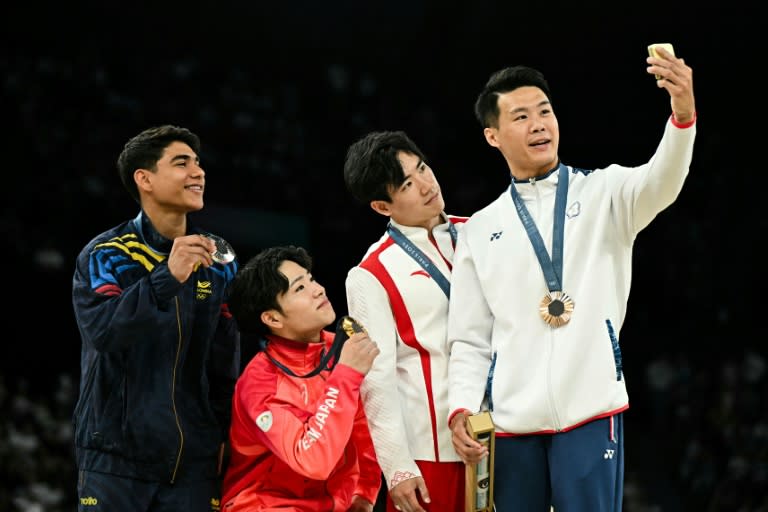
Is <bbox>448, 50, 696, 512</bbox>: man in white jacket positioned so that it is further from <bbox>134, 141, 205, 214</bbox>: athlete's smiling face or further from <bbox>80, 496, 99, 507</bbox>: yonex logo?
<bbox>80, 496, 99, 507</bbox>: yonex logo

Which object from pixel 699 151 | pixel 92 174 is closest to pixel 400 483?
pixel 92 174

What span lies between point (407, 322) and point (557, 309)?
59cm

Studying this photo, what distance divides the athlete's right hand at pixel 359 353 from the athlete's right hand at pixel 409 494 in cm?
39

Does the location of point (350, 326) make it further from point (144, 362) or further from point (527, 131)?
point (527, 131)

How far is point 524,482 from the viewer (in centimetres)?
309

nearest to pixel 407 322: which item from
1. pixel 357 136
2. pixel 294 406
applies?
pixel 294 406

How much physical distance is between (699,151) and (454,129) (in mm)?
3415

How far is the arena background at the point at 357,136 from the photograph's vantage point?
9719 millimetres

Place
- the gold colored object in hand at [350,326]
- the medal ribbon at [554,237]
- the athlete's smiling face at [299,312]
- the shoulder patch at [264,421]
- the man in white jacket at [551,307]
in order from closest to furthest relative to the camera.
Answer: the man in white jacket at [551,307] → the medal ribbon at [554,237] → the shoulder patch at [264,421] → the gold colored object in hand at [350,326] → the athlete's smiling face at [299,312]

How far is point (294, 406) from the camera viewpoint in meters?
3.33

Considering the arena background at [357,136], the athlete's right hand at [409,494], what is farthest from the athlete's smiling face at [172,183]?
the arena background at [357,136]

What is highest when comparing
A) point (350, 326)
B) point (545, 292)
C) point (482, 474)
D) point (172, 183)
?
point (172, 183)

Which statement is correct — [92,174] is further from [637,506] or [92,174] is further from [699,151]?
[699,151]

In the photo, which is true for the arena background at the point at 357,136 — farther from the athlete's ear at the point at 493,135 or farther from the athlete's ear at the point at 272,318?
the athlete's ear at the point at 493,135
